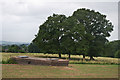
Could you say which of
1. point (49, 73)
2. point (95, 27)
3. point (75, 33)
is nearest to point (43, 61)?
point (49, 73)

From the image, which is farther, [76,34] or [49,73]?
[76,34]

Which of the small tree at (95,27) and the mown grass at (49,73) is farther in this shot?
the small tree at (95,27)

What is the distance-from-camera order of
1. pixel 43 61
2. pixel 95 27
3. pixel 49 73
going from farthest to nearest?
pixel 95 27 → pixel 43 61 → pixel 49 73

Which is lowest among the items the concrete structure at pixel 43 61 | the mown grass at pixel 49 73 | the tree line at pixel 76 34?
the mown grass at pixel 49 73

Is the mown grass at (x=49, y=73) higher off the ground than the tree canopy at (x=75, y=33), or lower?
lower

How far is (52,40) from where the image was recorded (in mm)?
32594

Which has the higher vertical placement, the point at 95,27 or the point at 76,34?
the point at 95,27

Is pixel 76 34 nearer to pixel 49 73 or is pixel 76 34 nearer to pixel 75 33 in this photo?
pixel 75 33

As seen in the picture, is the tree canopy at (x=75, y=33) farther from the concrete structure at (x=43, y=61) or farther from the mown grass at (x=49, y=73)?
the mown grass at (x=49, y=73)

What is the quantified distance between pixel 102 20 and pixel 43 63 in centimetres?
2109

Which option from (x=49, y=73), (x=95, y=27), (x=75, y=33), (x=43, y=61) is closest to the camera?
(x=49, y=73)

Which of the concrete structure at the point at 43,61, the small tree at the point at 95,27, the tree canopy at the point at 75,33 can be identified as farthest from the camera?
the small tree at the point at 95,27

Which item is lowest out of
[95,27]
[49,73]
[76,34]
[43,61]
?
[49,73]

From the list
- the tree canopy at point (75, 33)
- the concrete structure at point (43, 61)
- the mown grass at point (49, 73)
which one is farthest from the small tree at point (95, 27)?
the mown grass at point (49, 73)
